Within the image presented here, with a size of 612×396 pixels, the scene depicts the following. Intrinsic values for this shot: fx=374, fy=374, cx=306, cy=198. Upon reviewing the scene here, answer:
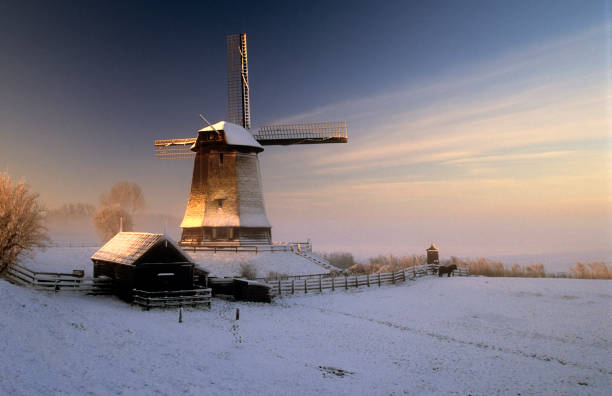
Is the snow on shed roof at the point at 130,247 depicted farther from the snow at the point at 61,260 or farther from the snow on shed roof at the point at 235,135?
the snow on shed roof at the point at 235,135

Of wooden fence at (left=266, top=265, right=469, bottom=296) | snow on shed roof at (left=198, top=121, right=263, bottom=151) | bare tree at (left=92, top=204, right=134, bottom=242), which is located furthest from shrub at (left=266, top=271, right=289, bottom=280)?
bare tree at (left=92, top=204, right=134, bottom=242)

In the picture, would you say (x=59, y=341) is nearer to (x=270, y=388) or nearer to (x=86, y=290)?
(x=270, y=388)

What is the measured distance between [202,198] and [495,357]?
28.7 meters

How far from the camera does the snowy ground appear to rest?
35.4ft

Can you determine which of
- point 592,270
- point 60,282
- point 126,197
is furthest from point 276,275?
point 126,197

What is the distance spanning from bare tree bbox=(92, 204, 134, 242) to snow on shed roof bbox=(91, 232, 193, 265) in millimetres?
33321

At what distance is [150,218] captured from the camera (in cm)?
14588

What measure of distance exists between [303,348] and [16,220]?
61.5 ft

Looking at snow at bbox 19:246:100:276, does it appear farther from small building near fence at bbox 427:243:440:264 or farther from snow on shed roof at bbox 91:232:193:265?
small building near fence at bbox 427:243:440:264

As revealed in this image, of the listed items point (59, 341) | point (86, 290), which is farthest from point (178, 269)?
point (59, 341)

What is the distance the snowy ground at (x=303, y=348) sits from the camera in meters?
10.8

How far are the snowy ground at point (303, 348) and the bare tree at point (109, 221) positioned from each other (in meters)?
38.7

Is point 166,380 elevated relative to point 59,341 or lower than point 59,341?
lower

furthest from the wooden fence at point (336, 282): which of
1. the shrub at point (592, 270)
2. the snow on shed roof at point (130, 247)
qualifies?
the shrub at point (592, 270)
